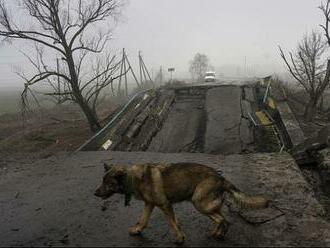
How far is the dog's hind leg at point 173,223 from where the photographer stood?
4879 mm

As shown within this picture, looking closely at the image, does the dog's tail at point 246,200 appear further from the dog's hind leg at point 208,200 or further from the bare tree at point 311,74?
the bare tree at point 311,74

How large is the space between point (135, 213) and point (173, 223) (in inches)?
59.9

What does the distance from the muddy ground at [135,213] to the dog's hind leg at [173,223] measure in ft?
0.37

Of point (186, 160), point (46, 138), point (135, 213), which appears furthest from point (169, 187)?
point (46, 138)

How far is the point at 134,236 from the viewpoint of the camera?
214 inches

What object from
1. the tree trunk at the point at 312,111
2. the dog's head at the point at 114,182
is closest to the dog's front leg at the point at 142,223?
the dog's head at the point at 114,182

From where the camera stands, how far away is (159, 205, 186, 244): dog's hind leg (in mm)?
4879

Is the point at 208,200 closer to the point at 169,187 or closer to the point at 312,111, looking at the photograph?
the point at 169,187

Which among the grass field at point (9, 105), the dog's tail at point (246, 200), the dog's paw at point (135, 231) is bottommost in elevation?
the grass field at point (9, 105)

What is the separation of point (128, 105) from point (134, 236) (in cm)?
1086

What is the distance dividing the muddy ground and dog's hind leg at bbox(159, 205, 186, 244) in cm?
11

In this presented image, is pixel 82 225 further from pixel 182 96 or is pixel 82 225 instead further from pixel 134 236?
pixel 182 96

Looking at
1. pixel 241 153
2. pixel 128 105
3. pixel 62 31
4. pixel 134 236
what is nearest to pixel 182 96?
pixel 128 105

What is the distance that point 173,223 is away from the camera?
16.2ft
